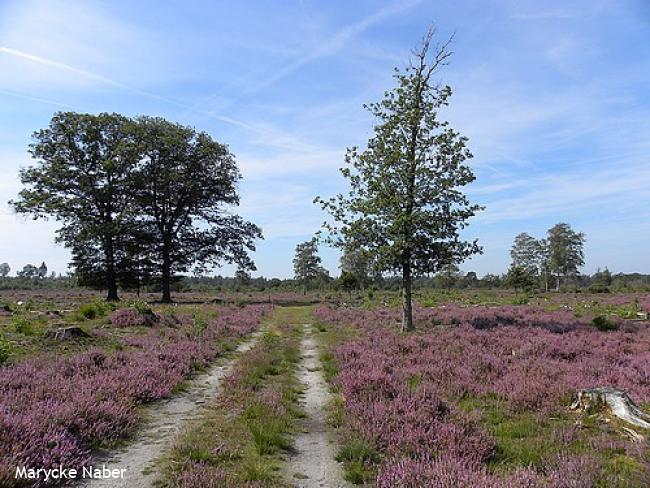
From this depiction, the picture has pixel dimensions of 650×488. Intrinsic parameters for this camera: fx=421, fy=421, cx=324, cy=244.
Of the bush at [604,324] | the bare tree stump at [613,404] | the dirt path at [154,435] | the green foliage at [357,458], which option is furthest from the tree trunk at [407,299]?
the green foliage at [357,458]

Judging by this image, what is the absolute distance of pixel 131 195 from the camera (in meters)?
41.6

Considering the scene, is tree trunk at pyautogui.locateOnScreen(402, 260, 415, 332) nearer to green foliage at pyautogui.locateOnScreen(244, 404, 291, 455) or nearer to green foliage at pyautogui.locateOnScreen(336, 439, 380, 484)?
green foliage at pyautogui.locateOnScreen(244, 404, 291, 455)

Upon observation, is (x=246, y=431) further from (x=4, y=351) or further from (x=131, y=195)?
(x=131, y=195)

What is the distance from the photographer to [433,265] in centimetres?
2192

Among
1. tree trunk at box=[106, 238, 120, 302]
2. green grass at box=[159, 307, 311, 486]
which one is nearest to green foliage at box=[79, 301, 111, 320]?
green grass at box=[159, 307, 311, 486]

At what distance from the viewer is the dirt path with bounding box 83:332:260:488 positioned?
5.40 m

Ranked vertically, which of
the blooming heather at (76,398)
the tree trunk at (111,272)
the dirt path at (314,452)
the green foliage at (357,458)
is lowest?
the dirt path at (314,452)

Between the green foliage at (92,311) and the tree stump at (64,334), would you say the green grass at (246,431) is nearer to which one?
the tree stump at (64,334)

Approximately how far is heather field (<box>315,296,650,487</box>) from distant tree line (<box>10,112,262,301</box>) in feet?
107

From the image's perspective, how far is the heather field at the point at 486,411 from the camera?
5395 mm

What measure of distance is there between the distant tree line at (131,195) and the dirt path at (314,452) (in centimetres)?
3499

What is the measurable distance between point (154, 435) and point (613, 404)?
27.4 ft

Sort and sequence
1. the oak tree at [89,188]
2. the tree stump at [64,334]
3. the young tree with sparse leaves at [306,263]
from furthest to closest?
1. the young tree with sparse leaves at [306,263]
2. the oak tree at [89,188]
3. the tree stump at [64,334]

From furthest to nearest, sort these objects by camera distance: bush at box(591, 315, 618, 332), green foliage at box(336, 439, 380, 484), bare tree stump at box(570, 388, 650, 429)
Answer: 1. bush at box(591, 315, 618, 332)
2. bare tree stump at box(570, 388, 650, 429)
3. green foliage at box(336, 439, 380, 484)
